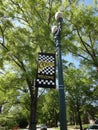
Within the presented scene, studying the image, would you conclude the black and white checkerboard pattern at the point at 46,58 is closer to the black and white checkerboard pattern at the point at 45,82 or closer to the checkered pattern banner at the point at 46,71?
the checkered pattern banner at the point at 46,71

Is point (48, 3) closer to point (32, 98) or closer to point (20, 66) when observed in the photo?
point (20, 66)

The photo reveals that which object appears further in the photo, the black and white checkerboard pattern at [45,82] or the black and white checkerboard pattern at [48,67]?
the black and white checkerboard pattern at [48,67]

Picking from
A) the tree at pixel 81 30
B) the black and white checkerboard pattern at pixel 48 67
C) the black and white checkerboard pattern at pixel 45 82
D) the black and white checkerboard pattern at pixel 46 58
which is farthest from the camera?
the tree at pixel 81 30

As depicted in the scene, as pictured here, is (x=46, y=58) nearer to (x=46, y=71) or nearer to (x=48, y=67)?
(x=48, y=67)

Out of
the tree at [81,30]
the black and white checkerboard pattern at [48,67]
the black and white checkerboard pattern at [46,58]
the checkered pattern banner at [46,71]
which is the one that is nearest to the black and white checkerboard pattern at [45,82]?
the checkered pattern banner at [46,71]

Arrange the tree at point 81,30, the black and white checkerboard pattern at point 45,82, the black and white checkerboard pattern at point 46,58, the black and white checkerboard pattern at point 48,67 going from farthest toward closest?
the tree at point 81,30
the black and white checkerboard pattern at point 46,58
the black and white checkerboard pattern at point 48,67
the black and white checkerboard pattern at point 45,82

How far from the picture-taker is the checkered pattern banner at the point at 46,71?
319 inches

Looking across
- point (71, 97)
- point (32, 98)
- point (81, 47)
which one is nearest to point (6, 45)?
point (32, 98)

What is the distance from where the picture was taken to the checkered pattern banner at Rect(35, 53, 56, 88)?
8094 millimetres

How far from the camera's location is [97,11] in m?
18.4

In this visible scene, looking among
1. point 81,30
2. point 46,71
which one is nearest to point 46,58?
point 46,71

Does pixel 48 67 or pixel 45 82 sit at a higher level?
pixel 48 67

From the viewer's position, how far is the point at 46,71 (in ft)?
27.1

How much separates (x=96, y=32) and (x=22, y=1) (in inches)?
246
